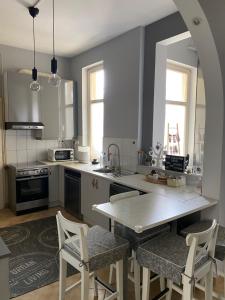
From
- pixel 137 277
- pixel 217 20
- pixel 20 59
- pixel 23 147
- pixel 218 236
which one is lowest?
pixel 137 277

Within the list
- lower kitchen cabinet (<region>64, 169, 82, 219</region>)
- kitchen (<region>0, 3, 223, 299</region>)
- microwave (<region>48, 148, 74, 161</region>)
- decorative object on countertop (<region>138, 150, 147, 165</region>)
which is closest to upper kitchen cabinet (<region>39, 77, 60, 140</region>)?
kitchen (<region>0, 3, 223, 299</region>)

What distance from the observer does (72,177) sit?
385cm

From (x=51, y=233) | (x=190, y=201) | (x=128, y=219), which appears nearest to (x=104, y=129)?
(x=51, y=233)

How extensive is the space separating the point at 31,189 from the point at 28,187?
0.07 metres

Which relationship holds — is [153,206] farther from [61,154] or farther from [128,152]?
[61,154]

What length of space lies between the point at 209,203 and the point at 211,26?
1506 mm

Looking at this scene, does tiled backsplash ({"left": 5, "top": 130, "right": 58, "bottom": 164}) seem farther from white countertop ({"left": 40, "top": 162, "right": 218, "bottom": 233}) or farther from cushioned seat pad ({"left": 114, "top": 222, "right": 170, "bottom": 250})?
cushioned seat pad ({"left": 114, "top": 222, "right": 170, "bottom": 250})

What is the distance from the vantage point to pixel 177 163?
2.87 m

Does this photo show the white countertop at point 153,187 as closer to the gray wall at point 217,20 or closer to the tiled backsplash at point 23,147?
the gray wall at point 217,20

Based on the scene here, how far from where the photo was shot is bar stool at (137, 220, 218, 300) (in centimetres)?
142

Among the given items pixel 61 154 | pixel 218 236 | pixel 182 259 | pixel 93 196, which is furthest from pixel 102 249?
pixel 61 154

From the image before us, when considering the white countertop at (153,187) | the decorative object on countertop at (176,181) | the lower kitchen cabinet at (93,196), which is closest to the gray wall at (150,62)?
the white countertop at (153,187)

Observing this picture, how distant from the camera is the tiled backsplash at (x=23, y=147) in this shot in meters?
4.18

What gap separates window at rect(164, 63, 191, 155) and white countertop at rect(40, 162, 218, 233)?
5.68 ft
